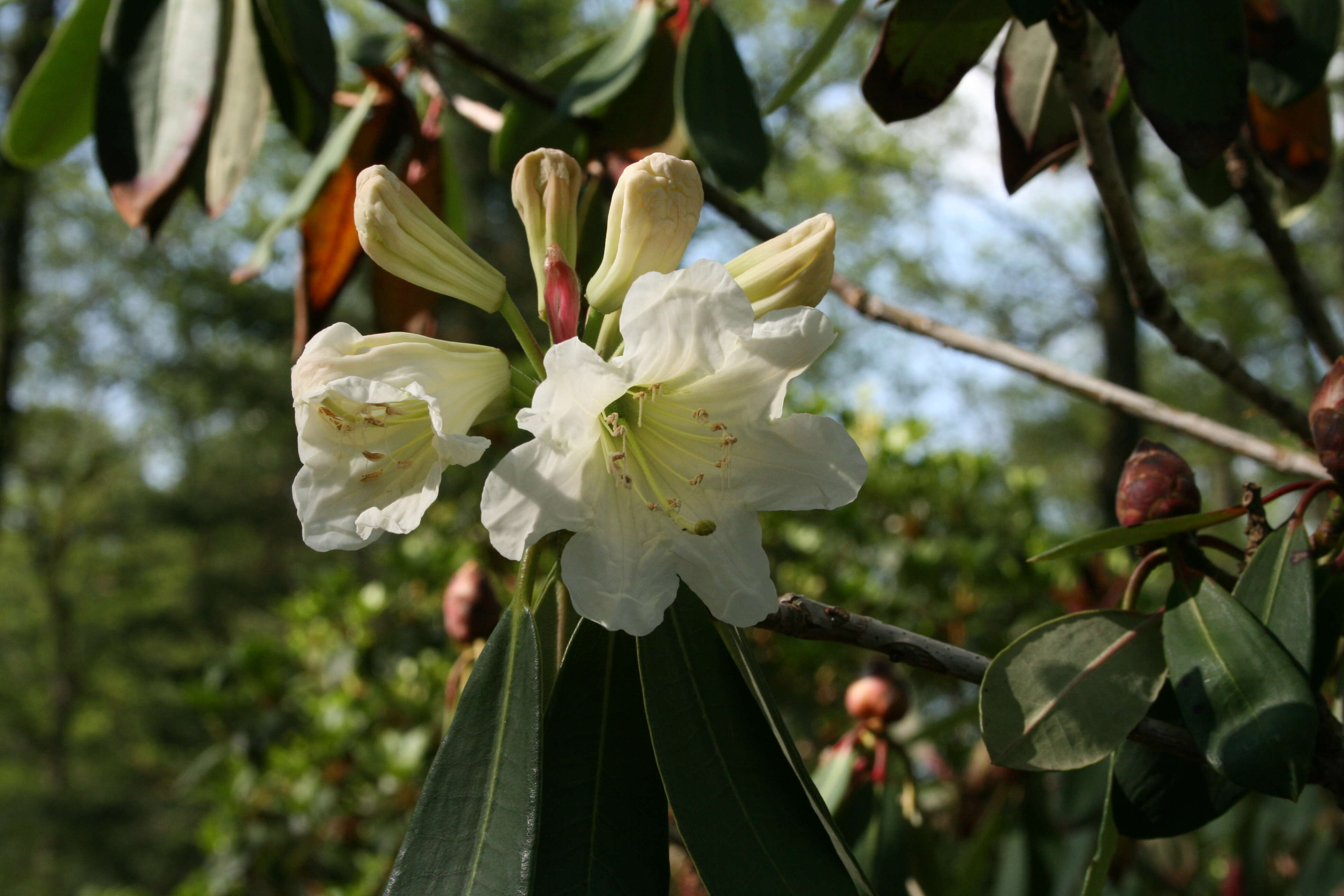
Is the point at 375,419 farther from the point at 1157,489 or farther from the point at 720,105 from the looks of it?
the point at 720,105

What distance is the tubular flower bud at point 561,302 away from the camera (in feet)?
2.95

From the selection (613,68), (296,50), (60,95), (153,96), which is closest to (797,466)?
(613,68)

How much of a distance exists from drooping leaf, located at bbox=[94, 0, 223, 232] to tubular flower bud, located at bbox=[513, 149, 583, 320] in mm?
833

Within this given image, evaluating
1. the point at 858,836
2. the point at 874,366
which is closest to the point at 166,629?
the point at 874,366

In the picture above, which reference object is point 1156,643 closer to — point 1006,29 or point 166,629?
point 1006,29

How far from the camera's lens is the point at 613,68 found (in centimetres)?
158

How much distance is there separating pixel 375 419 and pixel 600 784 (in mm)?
382

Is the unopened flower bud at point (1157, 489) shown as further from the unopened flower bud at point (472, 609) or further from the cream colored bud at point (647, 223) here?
the unopened flower bud at point (472, 609)

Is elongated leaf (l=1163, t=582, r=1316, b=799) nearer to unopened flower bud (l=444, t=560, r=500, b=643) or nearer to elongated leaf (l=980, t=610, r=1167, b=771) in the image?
elongated leaf (l=980, t=610, r=1167, b=771)

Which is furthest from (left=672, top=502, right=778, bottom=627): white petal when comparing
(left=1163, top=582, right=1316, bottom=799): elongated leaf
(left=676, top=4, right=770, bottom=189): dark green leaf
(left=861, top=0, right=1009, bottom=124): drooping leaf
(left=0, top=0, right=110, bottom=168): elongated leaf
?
(left=0, top=0, right=110, bottom=168): elongated leaf

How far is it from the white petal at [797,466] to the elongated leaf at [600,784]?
0.20 metres

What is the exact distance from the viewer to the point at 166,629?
15055 mm

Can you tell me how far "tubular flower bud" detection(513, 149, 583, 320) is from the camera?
95 centimetres

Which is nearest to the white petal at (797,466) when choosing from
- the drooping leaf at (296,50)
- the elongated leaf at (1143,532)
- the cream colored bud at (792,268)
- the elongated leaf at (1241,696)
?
the cream colored bud at (792,268)
